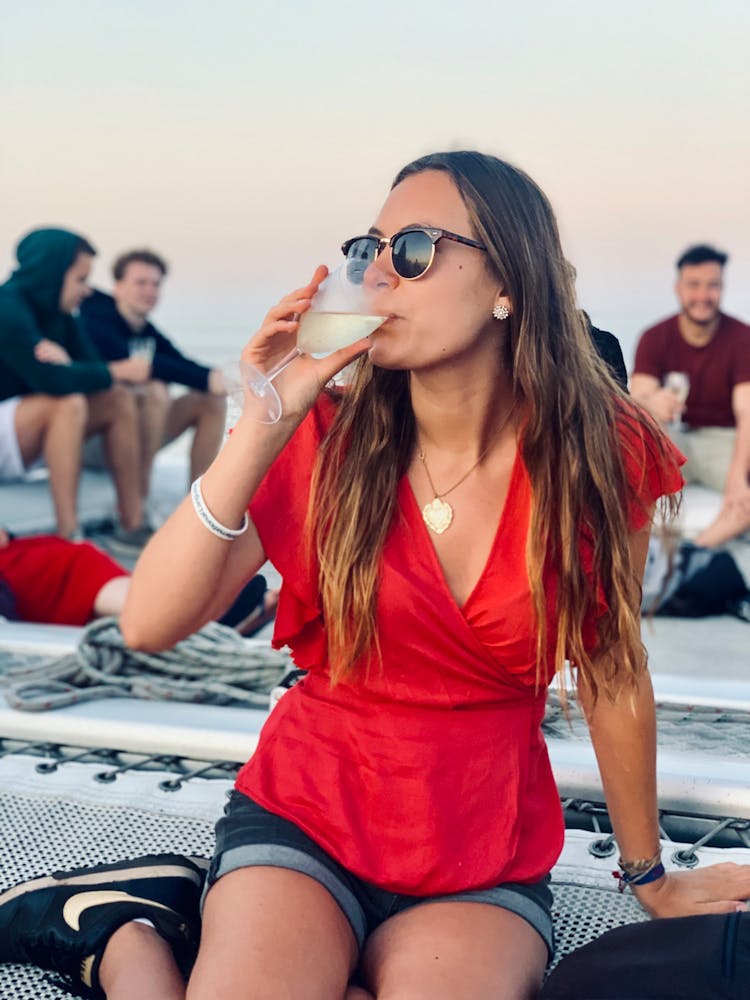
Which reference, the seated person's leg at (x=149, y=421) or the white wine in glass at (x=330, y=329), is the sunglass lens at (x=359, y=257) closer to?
the white wine in glass at (x=330, y=329)

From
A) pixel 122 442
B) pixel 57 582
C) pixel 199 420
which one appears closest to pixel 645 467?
pixel 57 582


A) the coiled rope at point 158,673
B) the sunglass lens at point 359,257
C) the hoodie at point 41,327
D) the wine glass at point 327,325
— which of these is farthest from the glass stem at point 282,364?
the hoodie at point 41,327

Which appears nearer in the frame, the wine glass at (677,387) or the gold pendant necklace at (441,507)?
the gold pendant necklace at (441,507)

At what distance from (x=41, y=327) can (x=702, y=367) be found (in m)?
3.58

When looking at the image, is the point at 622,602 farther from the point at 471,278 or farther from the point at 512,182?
the point at 512,182

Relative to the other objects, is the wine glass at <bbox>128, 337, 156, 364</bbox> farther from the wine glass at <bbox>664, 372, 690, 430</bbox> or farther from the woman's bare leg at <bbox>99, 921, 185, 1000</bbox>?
the woman's bare leg at <bbox>99, 921, 185, 1000</bbox>

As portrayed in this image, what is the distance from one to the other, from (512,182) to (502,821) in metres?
0.87

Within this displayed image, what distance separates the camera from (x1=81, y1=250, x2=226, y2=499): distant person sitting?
6.30 meters

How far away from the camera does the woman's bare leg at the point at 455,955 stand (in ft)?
4.26

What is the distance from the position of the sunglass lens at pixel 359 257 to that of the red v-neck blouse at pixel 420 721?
282 mm

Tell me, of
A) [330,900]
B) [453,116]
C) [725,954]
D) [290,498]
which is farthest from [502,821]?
[453,116]

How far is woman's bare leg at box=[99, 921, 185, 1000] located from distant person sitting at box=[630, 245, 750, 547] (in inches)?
191

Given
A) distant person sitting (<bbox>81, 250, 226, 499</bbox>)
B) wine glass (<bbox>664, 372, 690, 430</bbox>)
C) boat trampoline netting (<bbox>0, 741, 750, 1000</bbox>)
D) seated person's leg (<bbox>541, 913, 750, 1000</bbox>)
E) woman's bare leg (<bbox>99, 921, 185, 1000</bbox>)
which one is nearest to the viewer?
seated person's leg (<bbox>541, 913, 750, 1000</bbox>)

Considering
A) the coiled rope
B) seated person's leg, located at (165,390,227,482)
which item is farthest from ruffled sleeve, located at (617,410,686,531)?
seated person's leg, located at (165,390,227,482)
